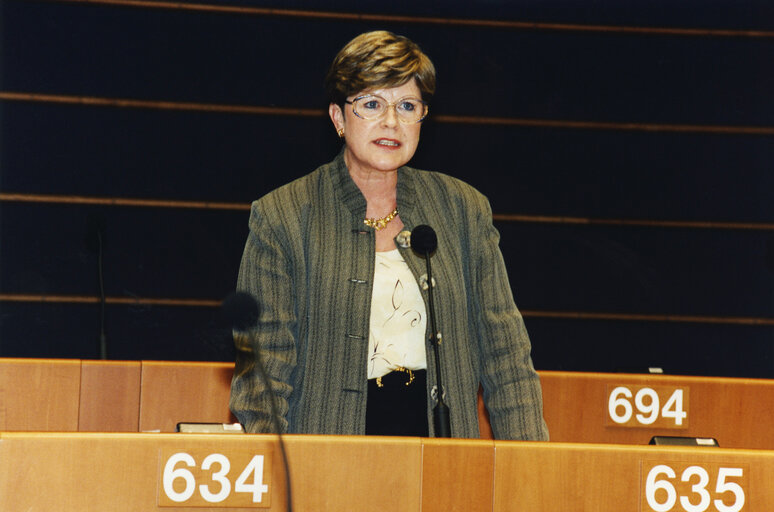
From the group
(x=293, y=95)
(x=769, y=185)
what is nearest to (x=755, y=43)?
(x=769, y=185)

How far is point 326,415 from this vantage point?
1.99m

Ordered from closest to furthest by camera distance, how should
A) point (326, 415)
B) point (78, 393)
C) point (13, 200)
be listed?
point (326, 415) < point (78, 393) < point (13, 200)

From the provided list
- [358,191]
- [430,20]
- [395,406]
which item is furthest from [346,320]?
[430,20]

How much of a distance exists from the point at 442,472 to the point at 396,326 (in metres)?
0.58

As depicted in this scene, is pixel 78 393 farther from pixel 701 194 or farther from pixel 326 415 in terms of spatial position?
pixel 701 194

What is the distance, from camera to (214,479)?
1.44m

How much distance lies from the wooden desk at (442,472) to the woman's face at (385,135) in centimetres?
78

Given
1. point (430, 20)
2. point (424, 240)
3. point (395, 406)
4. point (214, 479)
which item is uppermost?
point (430, 20)

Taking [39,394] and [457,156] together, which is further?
[457,156]

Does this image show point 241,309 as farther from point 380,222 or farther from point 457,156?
point 457,156

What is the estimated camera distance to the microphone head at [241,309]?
1477mm

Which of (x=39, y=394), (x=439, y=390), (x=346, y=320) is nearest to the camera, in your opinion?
(x=439, y=390)

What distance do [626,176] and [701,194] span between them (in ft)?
1.03

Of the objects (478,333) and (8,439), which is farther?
(478,333)
